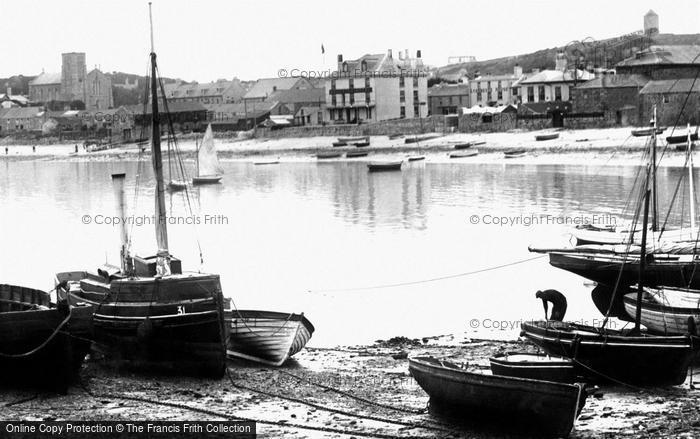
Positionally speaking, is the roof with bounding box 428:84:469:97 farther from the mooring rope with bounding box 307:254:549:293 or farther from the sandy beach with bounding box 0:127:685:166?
the mooring rope with bounding box 307:254:549:293

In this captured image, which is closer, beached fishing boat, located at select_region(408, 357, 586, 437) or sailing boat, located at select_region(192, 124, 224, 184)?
beached fishing boat, located at select_region(408, 357, 586, 437)

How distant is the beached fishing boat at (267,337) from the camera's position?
80.2ft

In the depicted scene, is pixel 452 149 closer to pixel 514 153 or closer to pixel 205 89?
pixel 514 153

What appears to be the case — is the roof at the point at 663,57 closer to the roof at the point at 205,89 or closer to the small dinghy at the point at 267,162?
the small dinghy at the point at 267,162

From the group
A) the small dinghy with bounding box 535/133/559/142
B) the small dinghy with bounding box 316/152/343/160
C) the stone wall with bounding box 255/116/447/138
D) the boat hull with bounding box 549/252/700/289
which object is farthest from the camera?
the stone wall with bounding box 255/116/447/138

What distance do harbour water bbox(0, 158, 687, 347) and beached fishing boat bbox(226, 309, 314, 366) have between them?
252 centimetres

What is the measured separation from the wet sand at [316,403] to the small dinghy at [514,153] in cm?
6560

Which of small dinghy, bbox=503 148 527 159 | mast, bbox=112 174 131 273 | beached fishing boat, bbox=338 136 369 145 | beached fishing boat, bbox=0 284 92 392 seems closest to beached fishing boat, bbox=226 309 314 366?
mast, bbox=112 174 131 273

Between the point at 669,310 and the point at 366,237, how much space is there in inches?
962

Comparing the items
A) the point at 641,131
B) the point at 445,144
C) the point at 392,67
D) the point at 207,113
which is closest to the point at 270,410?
the point at 641,131

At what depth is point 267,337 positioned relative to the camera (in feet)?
80.9

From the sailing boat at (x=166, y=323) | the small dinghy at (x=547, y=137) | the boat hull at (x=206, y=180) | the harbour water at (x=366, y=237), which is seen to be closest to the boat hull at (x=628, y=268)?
the harbour water at (x=366, y=237)

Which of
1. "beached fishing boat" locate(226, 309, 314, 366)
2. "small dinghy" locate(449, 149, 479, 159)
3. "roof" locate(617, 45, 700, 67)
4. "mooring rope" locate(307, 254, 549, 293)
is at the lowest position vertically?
"mooring rope" locate(307, 254, 549, 293)

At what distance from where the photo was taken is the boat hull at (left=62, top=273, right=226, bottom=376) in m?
22.7
